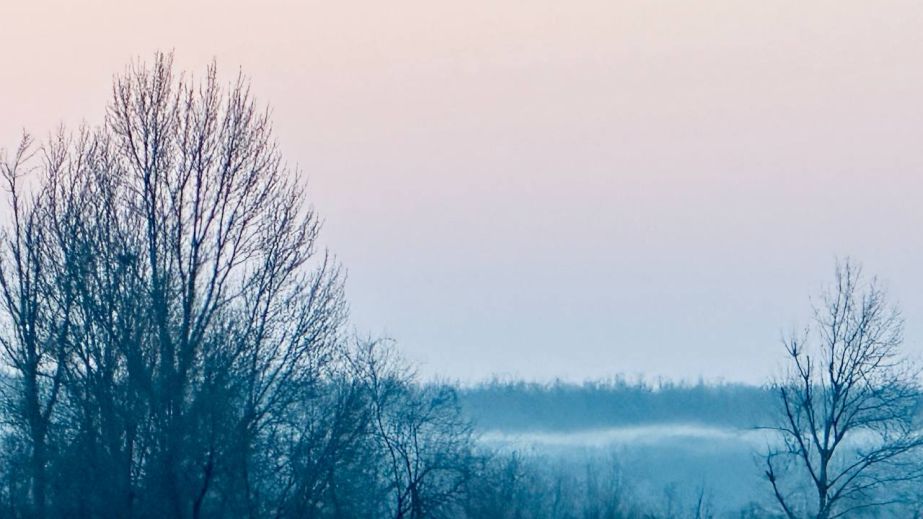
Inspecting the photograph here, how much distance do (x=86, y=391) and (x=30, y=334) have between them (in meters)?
3.09

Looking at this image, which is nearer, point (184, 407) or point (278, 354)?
point (184, 407)

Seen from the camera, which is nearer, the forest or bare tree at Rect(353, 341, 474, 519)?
the forest

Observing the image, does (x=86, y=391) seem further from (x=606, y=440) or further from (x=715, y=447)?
(x=606, y=440)

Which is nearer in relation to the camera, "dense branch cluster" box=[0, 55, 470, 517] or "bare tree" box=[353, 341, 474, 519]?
"dense branch cluster" box=[0, 55, 470, 517]

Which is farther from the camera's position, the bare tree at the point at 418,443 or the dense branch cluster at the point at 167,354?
the bare tree at the point at 418,443

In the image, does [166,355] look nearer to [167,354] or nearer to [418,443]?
[167,354]

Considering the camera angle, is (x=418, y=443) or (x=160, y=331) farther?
(x=418, y=443)

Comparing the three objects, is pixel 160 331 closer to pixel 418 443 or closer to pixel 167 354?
pixel 167 354

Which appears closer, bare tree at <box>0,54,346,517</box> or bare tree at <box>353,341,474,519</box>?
bare tree at <box>0,54,346,517</box>

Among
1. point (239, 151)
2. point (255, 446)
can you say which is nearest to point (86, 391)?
point (255, 446)

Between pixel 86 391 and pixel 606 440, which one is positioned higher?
pixel 606 440

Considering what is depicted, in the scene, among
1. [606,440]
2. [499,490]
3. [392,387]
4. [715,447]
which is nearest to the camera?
[392,387]

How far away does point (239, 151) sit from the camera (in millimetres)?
25766

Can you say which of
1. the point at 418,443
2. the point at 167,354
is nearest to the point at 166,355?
the point at 167,354
